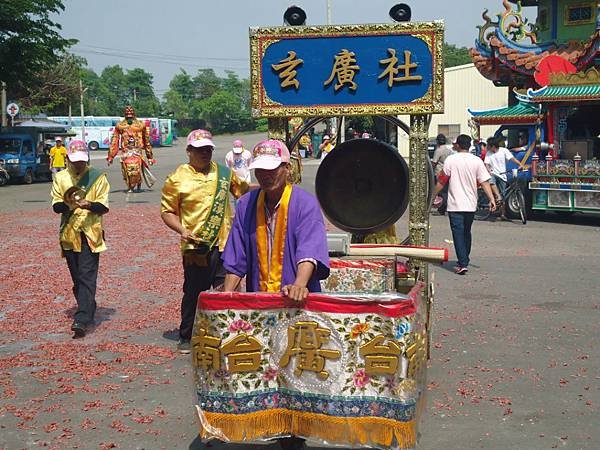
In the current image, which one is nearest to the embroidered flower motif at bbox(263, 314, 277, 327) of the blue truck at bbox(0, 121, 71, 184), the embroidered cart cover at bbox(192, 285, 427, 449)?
the embroidered cart cover at bbox(192, 285, 427, 449)

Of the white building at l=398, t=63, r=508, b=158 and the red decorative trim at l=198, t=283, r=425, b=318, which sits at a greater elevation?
the white building at l=398, t=63, r=508, b=158

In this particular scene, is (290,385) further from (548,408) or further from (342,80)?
(342,80)

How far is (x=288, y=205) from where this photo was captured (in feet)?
15.3

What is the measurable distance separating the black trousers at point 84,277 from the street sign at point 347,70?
96.0 inches

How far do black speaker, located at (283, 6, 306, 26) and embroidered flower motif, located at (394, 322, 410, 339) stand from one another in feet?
10.7

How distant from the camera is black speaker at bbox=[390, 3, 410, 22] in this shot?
6511mm

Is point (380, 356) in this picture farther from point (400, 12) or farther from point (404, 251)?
point (400, 12)

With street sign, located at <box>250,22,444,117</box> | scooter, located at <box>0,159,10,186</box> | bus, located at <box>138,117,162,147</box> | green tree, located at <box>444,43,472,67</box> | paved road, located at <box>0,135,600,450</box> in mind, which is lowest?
paved road, located at <box>0,135,600,450</box>

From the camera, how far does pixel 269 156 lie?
4.58 metres

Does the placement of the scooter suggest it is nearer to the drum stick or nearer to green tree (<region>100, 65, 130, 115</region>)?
the drum stick

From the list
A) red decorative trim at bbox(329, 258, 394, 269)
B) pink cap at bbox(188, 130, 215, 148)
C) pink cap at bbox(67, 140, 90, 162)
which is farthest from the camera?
pink cap at bbox(67, 140, 90, 162)

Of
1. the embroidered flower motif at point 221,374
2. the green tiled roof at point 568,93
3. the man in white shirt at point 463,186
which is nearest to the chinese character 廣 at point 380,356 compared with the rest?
the embroidered flower motif at point 221,374

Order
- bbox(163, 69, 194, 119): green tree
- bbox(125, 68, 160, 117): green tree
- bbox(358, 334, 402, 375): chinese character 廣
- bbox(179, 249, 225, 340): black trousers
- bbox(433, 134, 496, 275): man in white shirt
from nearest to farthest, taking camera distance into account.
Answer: bbox(358, 334, 402, 375): chinese character 廣, bbox(179, 249, 225, 340): black trousers, bbox(433, 134, 496, 275): man in white shirt, bbox(163, 69, 194, 119): green tree, bbox(125, 68, 160, 117): green tree

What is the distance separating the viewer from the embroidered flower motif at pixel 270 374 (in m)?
4.30
